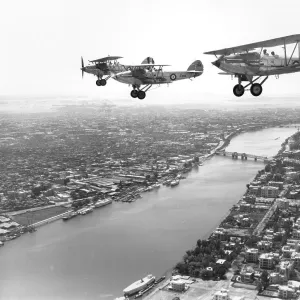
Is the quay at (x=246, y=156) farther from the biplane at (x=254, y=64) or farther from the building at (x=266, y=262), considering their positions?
the biplane at (x=254, y=64)

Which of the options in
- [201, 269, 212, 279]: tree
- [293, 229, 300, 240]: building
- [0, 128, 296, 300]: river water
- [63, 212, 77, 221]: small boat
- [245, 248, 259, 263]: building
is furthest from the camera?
[63, 212, 77, 221]: small boat

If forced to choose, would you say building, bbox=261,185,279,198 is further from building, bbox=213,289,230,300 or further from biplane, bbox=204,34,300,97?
biplane, bbox=204,34,300,97

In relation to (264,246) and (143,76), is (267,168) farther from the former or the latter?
(143,76)

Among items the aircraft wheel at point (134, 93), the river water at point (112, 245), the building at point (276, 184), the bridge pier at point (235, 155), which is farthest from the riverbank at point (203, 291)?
the bridge pier at point (235, 155)

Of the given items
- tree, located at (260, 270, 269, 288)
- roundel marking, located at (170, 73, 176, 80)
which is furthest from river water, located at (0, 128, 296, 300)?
roundel marking, located at (170, 73, 176, 80)

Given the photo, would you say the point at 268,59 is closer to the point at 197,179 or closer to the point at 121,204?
the point at 121,204
